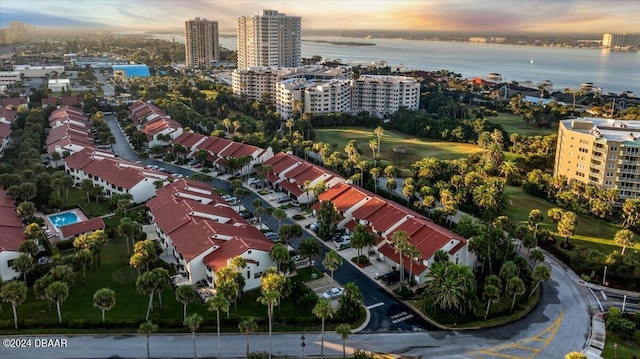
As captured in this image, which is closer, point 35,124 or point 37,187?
point 37,187

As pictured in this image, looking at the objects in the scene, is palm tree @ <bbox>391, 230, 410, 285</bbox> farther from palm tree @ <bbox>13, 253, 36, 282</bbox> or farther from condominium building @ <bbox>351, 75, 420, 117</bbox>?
condominium building @ <bbox>351, 75, 420, 117</bbox>

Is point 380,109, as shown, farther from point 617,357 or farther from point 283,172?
point 617,357

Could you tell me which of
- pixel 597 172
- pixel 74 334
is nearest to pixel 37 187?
pixel 74 334

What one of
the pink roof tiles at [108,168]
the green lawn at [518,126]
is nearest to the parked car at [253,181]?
the pink roof tiles at [108,168]

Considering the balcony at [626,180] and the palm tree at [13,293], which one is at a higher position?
the balcony at [626,180]

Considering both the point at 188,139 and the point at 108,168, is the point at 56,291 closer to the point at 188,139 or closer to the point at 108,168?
the point at 108,168

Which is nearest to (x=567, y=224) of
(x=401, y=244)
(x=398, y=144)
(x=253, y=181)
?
(x=401, y=244)

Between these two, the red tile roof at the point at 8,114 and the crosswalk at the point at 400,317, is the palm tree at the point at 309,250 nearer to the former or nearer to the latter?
the crosswalk at the point at 400,317
